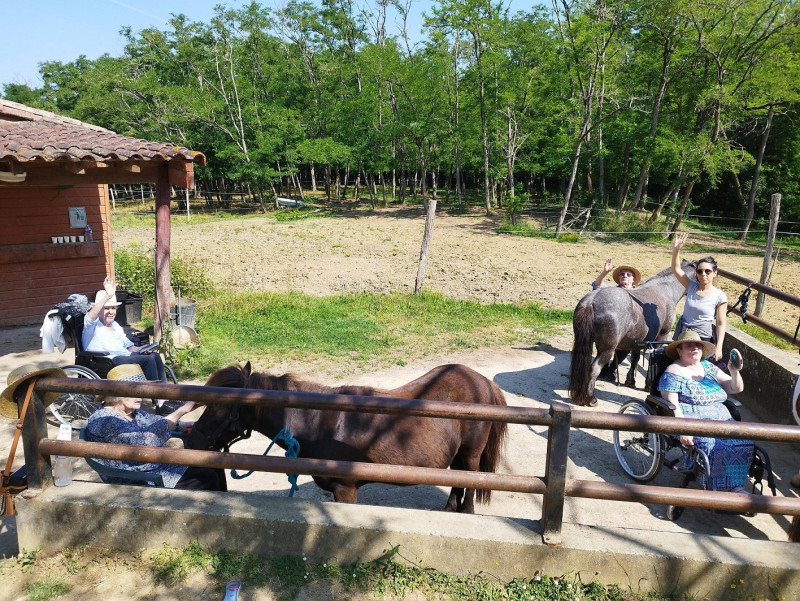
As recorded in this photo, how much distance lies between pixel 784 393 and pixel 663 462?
2172 millimetres

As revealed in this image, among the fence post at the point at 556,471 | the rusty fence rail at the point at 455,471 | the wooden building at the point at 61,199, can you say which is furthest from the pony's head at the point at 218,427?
the wooden building at the point at 61,199

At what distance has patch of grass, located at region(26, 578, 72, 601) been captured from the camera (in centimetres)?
263

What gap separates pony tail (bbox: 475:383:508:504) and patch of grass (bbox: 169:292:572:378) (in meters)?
3.52

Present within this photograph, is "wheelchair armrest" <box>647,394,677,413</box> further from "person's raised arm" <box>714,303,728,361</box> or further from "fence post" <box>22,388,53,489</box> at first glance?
"fence post" <box>22,388,53,489</box>

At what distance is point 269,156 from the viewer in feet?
106

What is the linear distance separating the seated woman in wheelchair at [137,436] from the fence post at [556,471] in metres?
2.14

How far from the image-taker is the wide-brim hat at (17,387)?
2820mm

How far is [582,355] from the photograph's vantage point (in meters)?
5.86

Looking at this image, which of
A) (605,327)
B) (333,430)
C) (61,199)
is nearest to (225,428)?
(333,430)

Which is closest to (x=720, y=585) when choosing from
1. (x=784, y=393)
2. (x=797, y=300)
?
(x=784, y=393)

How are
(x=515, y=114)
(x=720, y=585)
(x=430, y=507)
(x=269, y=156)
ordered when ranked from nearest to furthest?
(x=720, y=585)
(x=430, y=507)
(x=515, y=114)
(x=269, y=156)

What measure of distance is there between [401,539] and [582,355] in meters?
3.76

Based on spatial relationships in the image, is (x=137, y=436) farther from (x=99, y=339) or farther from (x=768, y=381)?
(x=768, y=381)

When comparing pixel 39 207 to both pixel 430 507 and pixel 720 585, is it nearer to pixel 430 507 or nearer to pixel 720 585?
pixel 430 507
